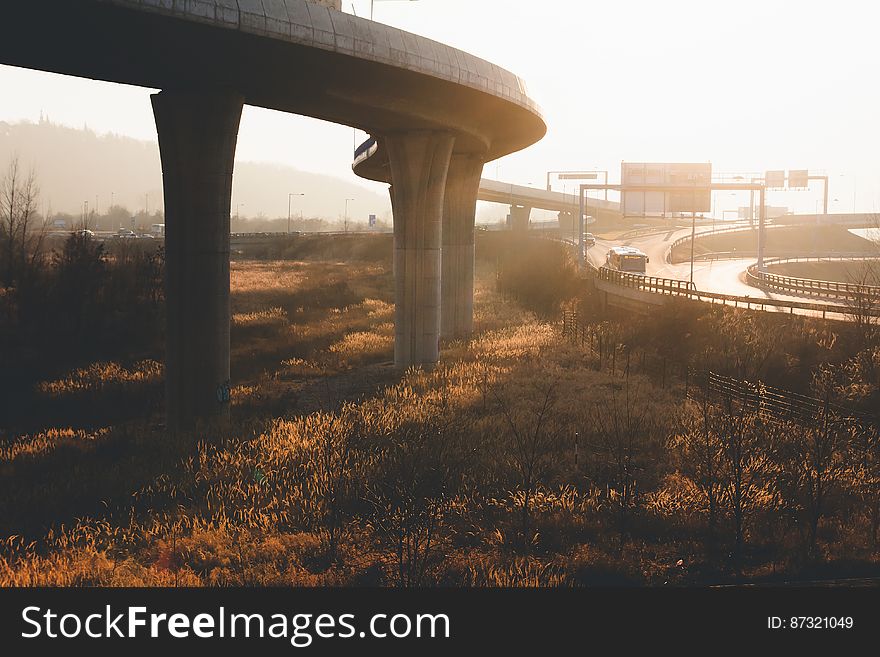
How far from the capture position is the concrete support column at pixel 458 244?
40.8 m

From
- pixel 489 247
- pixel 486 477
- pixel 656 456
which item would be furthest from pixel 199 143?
pixel 489 247

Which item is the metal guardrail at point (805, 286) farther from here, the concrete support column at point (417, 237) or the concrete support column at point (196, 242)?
the concrete support column at point (196, 242)

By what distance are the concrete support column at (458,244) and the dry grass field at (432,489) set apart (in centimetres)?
1275

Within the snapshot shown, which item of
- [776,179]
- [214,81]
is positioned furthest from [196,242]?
[776,179]

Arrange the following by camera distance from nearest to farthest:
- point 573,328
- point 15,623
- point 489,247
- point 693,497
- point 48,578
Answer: point 15,623 < point 48,578 < point 693,497 < point 573,328 < point 489,247

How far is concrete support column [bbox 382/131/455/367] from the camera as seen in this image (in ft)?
102

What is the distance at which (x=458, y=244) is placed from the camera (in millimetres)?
41688

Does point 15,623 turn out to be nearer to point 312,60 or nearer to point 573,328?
point 312,60

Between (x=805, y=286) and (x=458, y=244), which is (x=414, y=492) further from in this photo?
(x=805, y=286)

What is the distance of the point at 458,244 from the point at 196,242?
22266 mm

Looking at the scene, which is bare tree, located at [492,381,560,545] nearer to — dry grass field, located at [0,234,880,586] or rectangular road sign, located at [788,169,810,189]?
dry grass field, located at [0,234,880,586]

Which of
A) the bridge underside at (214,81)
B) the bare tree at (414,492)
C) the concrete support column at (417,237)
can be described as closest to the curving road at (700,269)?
the concrete support column at (417,237)

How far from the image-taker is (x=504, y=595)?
347 inches

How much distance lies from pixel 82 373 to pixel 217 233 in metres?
12.8
